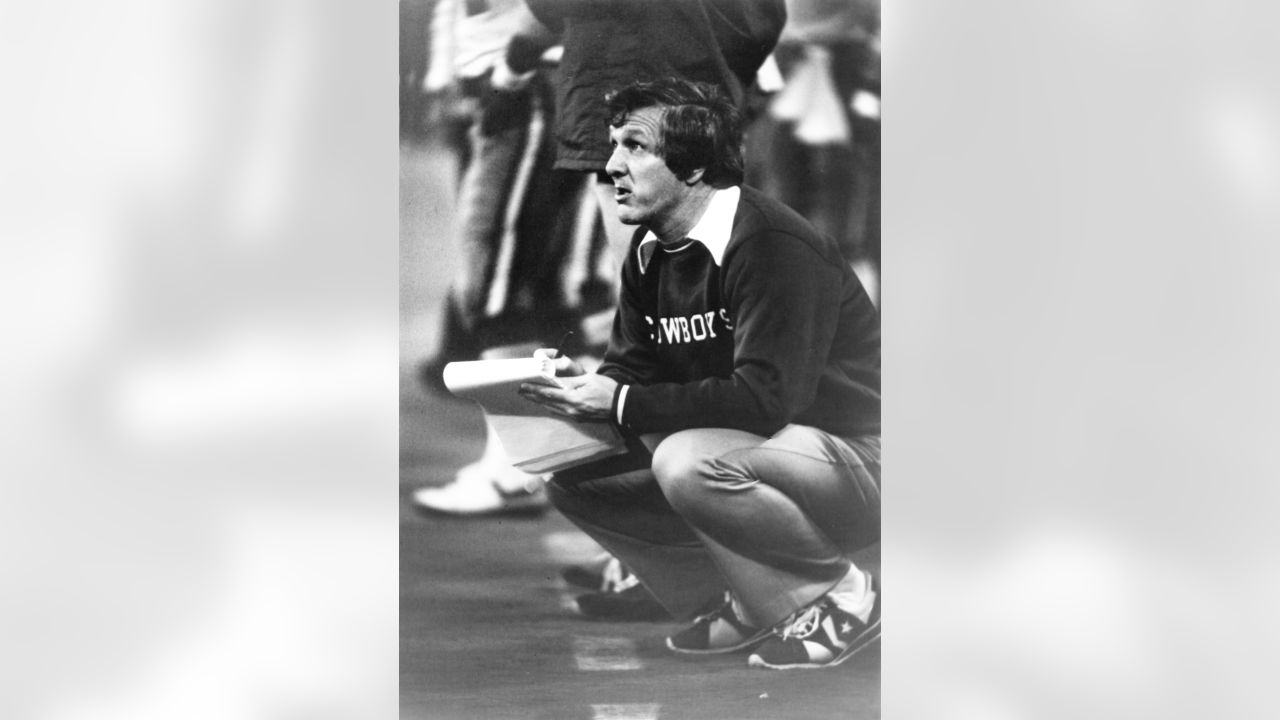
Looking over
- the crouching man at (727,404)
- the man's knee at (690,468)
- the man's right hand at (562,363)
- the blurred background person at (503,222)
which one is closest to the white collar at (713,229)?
the crouching man at (727,404)

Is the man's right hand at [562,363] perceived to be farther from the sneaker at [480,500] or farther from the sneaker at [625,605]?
the sneaker at [625,605]

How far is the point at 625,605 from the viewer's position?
2.74 m

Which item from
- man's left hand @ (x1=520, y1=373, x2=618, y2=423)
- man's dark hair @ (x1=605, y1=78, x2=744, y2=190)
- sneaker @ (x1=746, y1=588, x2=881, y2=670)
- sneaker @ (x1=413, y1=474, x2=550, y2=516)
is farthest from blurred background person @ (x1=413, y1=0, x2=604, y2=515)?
sneaker @ (x1=746, y1=588, x2=881, y2=670)

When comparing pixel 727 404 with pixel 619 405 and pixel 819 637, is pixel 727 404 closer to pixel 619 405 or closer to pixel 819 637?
pixel 619 405

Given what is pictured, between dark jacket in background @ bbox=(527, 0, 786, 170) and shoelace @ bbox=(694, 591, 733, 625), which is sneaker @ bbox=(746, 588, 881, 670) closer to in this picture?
shoelace @ bbox=(694, 591, 733, 625)

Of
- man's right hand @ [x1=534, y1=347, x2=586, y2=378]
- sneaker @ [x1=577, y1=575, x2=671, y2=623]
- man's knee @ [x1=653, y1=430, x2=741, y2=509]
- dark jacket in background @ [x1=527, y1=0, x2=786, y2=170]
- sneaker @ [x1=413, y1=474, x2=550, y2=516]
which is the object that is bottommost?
sneaker @ [x1=577, y1=575, x2=671, y2=623]

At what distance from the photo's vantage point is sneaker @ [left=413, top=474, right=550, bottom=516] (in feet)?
8.99

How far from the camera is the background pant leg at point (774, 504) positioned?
107 inches

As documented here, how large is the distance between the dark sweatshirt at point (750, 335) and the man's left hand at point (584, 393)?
0.11 feet

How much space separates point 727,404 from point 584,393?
34 cm

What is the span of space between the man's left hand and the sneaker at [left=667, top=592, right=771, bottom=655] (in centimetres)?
53
